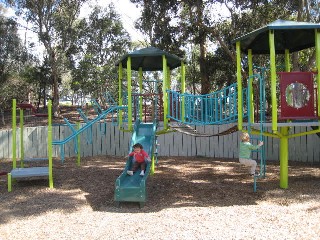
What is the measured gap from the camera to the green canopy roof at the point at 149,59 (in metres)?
9.05

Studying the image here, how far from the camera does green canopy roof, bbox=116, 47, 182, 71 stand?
9.05m

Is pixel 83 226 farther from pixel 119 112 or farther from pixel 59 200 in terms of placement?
pixel 119 112

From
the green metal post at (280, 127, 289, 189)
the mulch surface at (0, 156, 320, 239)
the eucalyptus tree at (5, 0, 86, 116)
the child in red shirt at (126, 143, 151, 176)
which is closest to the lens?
the mulch surface at (0, 156, 320, 239)

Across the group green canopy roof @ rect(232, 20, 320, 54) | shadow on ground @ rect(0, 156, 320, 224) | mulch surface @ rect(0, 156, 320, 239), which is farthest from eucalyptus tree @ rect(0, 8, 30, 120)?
green canopy roof @ rect(232, 20, 320, 54)

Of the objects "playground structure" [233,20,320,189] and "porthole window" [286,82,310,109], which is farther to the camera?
"porthole window" [286,82,310,109]

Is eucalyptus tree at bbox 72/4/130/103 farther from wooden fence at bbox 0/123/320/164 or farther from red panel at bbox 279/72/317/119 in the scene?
red panel at bbox 279/72/317/119

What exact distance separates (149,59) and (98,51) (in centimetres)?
1770

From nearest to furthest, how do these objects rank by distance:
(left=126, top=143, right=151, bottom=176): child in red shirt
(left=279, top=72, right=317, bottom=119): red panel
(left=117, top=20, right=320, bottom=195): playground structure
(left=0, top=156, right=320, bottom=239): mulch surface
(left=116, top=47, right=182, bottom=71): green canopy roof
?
1. (left=0, top=156, right=320, bottom=239): mulch surface
2. (left=117, top=20, right=320, bottom=195): playground structure
3. (left=279, top=72, right=317, bottom=119): red panel
4. (left=126, top=143, right=151, bottom=176): child in red shirt
5. (left=116, top=47, right=182, bottom=71): green canopy roof

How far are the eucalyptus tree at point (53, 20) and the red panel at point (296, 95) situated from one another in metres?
18.8

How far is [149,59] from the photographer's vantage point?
10.4 m

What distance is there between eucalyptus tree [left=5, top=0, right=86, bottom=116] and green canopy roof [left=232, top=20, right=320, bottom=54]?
17367 millimetres

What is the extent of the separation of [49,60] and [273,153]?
657 inches

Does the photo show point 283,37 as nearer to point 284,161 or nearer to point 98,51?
point 284,161

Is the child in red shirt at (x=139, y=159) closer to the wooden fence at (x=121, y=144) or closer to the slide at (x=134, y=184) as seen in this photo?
the slide at (x=134, y=184)
